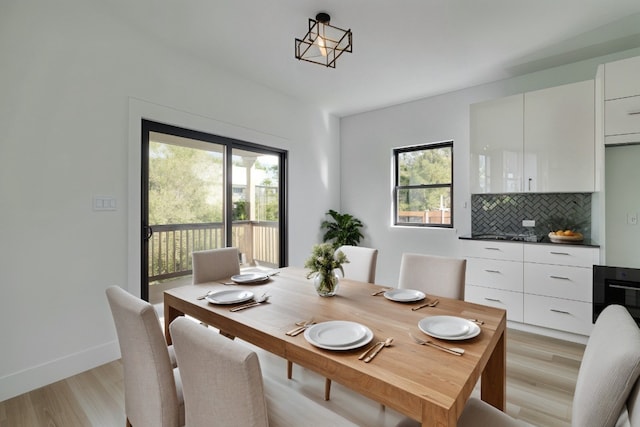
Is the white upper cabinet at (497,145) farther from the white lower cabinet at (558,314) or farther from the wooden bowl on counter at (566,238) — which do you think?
the white lower cabinet at (558,314)

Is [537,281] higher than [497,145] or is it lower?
lower

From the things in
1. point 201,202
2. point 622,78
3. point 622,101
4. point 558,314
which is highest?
point 622,78

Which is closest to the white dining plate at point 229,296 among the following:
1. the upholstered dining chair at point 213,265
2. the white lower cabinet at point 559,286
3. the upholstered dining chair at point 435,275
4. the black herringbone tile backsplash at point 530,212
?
the upholstered dining chair at point 213,265

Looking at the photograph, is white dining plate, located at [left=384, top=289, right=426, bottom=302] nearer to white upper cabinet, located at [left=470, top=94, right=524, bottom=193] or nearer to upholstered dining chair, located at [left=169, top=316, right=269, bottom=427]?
upholstered dining chair, located at [left=169, top=316, right=269, bottom=427]

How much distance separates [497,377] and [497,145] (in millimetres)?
2573

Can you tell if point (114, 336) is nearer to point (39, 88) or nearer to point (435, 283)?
point (39, 88)

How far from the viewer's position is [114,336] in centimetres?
248

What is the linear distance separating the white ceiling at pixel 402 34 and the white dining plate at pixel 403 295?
80.2 inches

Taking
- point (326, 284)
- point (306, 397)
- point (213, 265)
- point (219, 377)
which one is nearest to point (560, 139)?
point (326, 284)

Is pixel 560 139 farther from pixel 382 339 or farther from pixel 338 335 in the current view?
pixel 338 335

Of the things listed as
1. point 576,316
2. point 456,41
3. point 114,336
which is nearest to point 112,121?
point 114,336

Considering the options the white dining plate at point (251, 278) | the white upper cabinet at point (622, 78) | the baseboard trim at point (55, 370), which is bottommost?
the baseboard trim at point (55, 370)

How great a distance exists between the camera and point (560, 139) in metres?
2.88

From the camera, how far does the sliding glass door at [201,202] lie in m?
2.79
